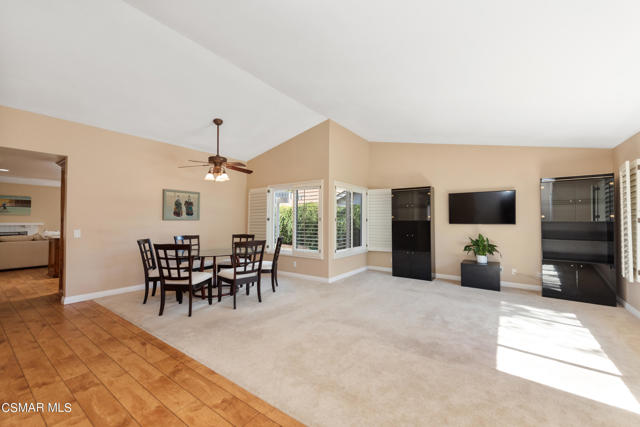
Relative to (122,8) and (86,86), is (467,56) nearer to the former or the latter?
(122,8)

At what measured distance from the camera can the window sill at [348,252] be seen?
5.52 metres

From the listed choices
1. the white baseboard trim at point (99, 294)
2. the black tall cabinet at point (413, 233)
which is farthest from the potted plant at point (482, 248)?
the white baseboard trim at point (99, 294)

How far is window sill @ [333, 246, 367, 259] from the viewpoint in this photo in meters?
5.52

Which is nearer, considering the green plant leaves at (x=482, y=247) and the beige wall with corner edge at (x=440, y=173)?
the beige wall with corner edge at (x=440, y=173)

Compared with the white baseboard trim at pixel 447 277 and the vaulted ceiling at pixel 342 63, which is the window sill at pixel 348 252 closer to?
the white baseboard trim at pixel 447 277

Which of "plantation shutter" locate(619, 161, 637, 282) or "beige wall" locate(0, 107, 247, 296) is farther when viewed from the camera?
"beige wall" locate(0, 107, 247, 296)

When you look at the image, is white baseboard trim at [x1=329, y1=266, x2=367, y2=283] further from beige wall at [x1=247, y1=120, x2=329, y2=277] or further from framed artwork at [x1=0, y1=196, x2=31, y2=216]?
framed artwork at [x1=0, y1=196, x2=31, y2=216]

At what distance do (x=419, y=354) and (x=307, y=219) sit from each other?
3547 mm

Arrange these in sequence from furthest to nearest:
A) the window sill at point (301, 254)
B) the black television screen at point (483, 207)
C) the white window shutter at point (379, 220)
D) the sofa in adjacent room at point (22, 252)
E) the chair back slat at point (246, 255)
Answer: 1. the white window shutter at point (379, 220)
2. the sofa in adjacent room at point (22, 252)
3. the window sill at point (301, 254)
4. the black television screen at point (483, 207)
5. the chair back slat at point (246, 255)

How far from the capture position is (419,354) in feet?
8.38

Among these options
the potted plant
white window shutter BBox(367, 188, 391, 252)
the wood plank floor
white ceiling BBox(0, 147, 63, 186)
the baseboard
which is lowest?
the wood plank floor

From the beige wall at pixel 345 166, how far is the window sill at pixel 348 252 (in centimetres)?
7

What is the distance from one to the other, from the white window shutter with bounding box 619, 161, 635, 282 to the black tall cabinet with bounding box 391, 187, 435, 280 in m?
2.61

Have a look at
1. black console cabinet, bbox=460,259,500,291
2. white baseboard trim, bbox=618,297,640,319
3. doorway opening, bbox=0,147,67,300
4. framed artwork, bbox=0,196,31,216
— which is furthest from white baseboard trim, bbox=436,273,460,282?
framed artwork, bbox=0,196,31,216
